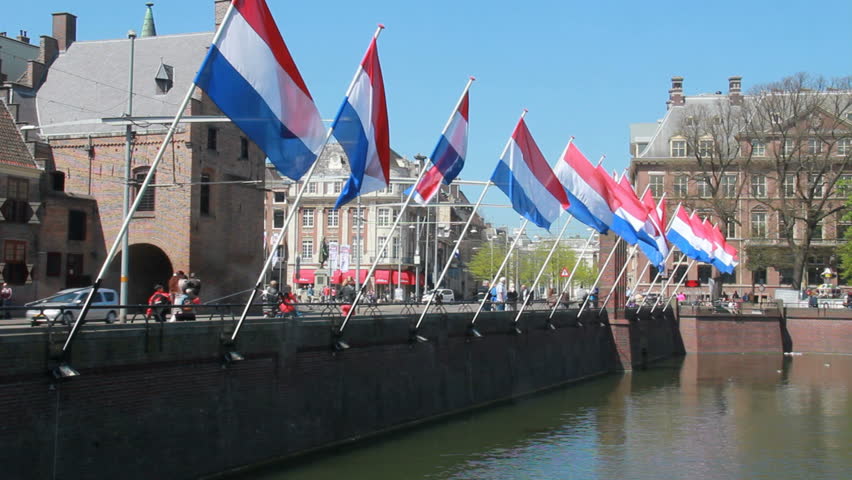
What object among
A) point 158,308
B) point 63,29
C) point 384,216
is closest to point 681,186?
point 384,216

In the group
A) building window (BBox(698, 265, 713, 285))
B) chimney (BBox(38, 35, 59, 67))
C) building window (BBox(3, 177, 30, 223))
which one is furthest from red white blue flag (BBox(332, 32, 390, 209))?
building window (BBox(698, 265, 713, 285))

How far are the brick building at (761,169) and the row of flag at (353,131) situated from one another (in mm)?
29949

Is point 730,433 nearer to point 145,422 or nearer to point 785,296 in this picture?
point 145,422

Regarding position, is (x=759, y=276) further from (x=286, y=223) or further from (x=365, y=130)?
(x=286, y=223)

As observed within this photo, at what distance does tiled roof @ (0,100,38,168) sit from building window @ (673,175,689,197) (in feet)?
165

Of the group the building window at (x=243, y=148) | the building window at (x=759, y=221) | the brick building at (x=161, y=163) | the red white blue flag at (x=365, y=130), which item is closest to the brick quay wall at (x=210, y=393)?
the red white blue flag at (x=365, y=130)

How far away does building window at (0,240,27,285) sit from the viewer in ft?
138

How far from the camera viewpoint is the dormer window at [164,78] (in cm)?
5034

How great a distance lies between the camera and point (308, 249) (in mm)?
100125

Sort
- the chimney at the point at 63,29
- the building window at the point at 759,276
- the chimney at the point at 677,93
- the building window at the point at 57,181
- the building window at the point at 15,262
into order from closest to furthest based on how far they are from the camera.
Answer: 1. the building window at the point at 15,262
2. the building window at the point at 57,181
3. the chimney at the point at 63,29
4. the building window at the point at 759,276
5. the chimney at the point at 677,93

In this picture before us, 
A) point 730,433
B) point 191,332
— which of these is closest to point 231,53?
point 191,332

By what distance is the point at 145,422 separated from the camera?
A: 17.2 metres

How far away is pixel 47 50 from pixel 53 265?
16291mm

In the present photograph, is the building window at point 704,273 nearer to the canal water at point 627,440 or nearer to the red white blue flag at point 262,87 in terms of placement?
the canal water at point 627,440
